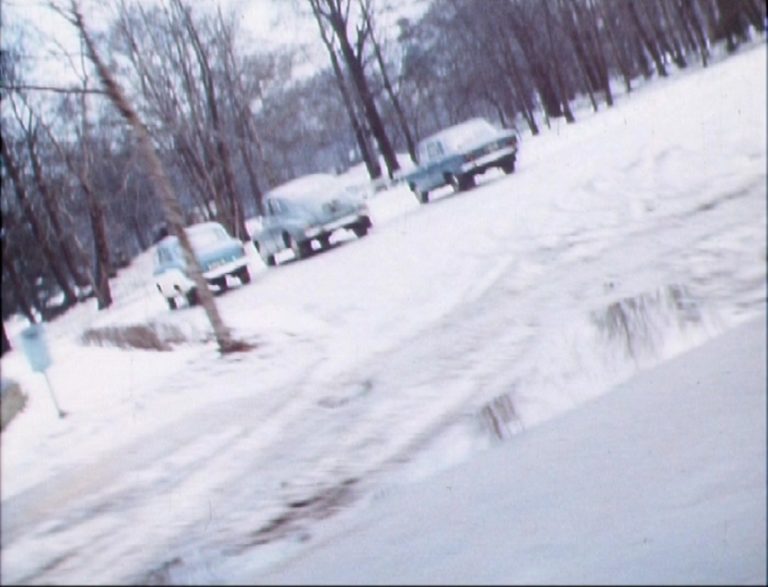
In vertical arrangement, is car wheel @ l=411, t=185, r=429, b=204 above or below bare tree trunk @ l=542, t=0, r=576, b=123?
below

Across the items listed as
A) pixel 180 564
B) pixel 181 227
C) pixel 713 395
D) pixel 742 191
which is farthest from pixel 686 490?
pixel 181 227

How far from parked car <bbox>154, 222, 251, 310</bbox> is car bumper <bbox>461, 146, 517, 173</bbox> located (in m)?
0.93

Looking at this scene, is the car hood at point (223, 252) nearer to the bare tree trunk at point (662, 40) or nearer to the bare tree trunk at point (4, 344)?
the bare tree trunk at point (4, 344)

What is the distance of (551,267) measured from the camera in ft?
8.22

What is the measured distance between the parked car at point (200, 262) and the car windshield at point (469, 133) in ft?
2.57

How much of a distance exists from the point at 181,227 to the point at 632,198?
1368 millimetres

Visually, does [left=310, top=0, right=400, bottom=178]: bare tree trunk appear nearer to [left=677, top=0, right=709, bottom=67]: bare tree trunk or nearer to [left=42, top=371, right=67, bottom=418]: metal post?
[left=677, top=0, right=709, bottom=67]: bare tree trunk

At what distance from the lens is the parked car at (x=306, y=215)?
2053 millimetres

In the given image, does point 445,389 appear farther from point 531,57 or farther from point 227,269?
point 531,57

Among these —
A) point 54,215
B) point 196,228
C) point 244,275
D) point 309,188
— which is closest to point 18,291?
point 54,215

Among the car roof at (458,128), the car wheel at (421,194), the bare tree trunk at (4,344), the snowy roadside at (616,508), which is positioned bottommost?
the snowy roadside at (616,508)

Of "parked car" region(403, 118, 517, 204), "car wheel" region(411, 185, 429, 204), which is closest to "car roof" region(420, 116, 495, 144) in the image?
"parked car" region(403, 118, 517, 204)

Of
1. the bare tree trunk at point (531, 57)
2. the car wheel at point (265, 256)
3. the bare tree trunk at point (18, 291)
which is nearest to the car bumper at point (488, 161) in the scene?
the bare tree trunk at point (531, 57)

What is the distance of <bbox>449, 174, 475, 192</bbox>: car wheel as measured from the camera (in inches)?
96.7
